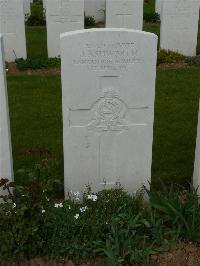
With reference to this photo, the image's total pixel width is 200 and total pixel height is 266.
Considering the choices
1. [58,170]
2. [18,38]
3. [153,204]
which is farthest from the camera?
[18,38]

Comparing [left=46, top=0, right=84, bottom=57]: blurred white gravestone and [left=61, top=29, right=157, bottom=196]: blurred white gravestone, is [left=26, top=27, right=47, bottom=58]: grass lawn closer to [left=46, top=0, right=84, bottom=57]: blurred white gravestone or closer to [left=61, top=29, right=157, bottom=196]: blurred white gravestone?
[left=46, top=0, right=84, bottom=57]: blurred white gravestone

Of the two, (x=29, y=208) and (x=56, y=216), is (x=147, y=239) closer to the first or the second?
(x=56, y=216)

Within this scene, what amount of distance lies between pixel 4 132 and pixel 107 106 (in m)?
0.97

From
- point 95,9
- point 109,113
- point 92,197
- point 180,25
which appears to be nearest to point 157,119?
point 109,113

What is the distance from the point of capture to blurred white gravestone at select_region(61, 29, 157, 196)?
3965 millimetres

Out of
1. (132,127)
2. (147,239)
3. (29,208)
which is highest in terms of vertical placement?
(132,127)

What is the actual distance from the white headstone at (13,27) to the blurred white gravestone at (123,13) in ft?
8.07

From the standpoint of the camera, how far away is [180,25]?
11.1 meters

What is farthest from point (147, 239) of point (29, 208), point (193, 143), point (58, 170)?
point (193, 143)

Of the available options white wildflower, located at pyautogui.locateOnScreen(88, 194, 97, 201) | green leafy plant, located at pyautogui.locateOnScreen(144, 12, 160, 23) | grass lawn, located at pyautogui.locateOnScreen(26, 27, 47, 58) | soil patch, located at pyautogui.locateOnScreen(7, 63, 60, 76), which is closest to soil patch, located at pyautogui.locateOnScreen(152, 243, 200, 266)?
white wildflower, located at pyautogui.locateOnScreen(88, 194, 97, 201)

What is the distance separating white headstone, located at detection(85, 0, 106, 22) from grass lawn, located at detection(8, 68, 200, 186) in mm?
8265

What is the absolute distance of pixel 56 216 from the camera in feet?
12.7

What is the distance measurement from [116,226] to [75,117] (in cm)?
108

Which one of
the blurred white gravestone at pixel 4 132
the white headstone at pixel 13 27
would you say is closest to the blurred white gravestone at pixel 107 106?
the blurred white gravestone at pixel 4 132
